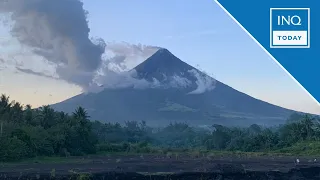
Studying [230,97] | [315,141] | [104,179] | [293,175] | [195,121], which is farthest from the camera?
[230,97]

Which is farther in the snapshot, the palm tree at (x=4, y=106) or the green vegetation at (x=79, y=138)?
the palm tree at (x=4, y=106)

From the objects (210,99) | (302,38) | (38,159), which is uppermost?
(210,99)

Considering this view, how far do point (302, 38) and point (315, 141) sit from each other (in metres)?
44.1

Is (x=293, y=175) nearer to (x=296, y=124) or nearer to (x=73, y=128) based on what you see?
(x=73, y=128)

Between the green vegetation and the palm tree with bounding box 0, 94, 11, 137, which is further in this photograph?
the palm tree with bounding box 0, 94, 11, 137

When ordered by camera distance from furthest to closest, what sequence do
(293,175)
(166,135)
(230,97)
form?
1. (230,97)
2. (166,135)
3. (293,175)

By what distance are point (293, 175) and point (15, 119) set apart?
24398mm

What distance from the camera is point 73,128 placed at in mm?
36000

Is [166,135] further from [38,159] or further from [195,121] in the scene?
[195,121]

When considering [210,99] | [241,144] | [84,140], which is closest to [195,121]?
[210,99]

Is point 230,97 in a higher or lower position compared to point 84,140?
higher

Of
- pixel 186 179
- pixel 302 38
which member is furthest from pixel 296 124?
pixel 302 38

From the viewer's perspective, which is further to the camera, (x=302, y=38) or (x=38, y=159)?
(x=38, y=159)

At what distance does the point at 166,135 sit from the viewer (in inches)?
3196
